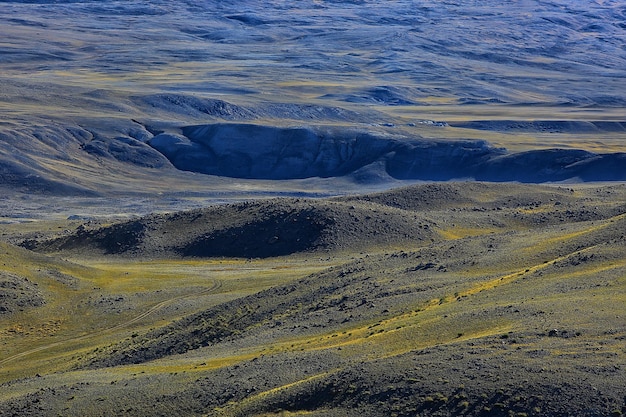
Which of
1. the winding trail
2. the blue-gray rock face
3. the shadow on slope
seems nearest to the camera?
the winding trail

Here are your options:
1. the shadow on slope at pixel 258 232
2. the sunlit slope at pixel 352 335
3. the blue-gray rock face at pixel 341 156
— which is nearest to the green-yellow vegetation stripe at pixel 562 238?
the sunlit slope at pixel 352 335

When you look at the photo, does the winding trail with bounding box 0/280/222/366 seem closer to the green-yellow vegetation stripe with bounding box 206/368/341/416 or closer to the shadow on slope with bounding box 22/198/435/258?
the shadow on slope with bounding box 22/198/435/258

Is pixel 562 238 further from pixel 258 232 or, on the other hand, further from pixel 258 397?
pixel 258 397

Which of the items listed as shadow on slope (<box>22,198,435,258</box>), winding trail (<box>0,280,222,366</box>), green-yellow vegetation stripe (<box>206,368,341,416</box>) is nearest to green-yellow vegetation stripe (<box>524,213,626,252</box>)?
shadow on slope (<box>22,198,435,258</box>)

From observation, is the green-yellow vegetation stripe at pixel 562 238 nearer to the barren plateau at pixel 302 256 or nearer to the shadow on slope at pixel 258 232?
the barren plateau at pixel 302 256

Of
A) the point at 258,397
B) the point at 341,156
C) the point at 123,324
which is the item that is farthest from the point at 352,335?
the point at 341,156

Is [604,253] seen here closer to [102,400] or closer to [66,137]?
[102,400]

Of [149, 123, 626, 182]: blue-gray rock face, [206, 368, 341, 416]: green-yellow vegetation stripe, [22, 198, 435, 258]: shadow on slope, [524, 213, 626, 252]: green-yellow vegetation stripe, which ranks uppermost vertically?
[206, 368, 341, 416]: green-yellow vegetation stripe

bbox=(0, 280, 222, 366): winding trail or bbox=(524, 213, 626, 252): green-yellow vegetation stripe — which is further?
bbox=(524, 213, 626, 252): green-yellow vegetation stripe
